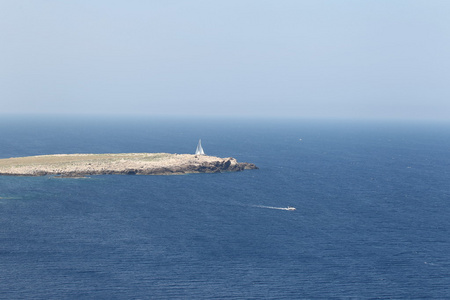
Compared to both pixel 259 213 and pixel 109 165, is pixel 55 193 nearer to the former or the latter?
pixel 109 165

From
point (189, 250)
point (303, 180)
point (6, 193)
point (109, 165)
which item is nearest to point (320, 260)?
point (189, 250)

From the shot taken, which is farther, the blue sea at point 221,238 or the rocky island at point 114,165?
the rocky island at point 114,165

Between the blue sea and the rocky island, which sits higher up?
the rocky island

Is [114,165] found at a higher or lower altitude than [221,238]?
higher

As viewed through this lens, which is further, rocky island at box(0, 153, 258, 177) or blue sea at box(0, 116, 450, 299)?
rocky island at box(0, 153, 258, 177)

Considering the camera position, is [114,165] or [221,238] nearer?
[221,238]

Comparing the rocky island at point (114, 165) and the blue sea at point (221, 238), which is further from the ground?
the rocky island at point (114, 165)
